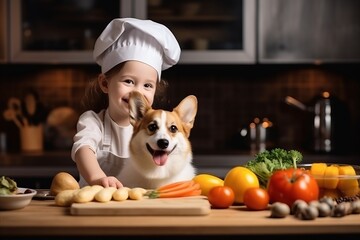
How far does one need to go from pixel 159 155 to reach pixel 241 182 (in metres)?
0.20

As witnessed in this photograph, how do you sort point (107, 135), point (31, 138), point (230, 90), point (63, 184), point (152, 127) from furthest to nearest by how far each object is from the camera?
point (230, 90) < point (31, 138) < point (107, 135) < point (63, 184) < point (152, 127)

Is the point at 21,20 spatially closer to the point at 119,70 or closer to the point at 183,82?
the point at 183,82

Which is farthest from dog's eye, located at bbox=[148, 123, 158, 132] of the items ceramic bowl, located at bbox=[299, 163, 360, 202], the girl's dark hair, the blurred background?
the blurred background

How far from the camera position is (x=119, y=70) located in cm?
173

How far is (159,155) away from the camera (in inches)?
56.1

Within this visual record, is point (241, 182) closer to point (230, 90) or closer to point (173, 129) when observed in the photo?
point (173, 129)

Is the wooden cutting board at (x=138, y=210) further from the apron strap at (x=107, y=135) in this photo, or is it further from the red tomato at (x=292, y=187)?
the apron strap at (x=107, y=135)

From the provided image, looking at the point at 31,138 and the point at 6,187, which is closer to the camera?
the point at 6,187

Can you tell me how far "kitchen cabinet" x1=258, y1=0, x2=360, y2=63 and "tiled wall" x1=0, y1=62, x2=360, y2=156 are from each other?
31 cm

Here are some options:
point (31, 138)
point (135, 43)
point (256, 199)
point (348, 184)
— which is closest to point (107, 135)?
point (135, 43)

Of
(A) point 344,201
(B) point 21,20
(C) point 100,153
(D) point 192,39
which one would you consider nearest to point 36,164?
(B) point 21,20

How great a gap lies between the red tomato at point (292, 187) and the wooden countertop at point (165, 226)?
3.9 inches

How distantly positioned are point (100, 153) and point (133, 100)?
0.40 metres

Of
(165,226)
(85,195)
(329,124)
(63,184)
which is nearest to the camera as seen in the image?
(165,226)
